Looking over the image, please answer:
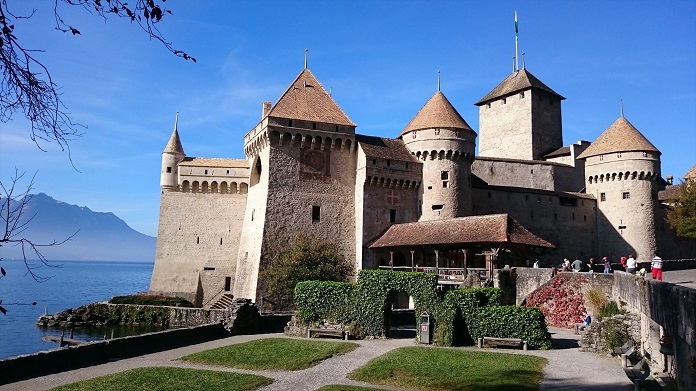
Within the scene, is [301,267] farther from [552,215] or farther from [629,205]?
[629,205]

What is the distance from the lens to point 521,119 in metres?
A: 47.4

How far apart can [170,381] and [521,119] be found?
136 ft

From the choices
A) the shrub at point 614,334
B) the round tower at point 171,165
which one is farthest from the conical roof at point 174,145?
the shrub at point 614,334

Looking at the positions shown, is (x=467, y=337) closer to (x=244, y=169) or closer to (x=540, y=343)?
(x=540, y=343)

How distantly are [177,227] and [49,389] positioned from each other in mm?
26572

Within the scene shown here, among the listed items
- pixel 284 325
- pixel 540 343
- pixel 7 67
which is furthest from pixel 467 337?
pixel 7 67

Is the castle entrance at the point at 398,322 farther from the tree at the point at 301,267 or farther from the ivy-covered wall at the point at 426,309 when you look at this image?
the tree at the point at 301,267

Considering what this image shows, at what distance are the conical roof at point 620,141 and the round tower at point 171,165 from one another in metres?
31.2

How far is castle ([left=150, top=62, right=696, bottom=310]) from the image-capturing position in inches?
1286

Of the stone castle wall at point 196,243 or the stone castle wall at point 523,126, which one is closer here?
the stone castle wall at point 196,243

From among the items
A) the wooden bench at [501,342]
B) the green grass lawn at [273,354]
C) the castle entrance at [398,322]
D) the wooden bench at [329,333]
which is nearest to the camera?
the green grass lawn at [273,354]

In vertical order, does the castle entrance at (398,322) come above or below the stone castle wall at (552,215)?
below

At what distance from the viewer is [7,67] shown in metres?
4.83

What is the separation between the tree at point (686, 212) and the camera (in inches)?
1366
